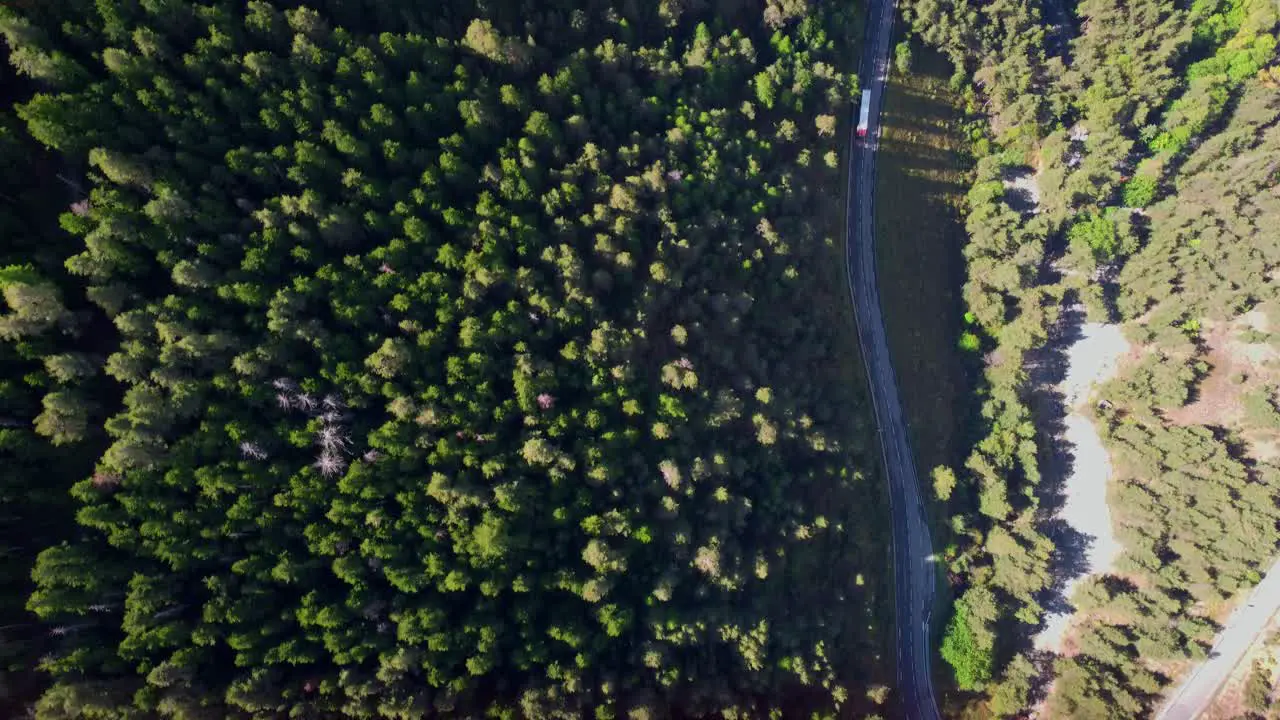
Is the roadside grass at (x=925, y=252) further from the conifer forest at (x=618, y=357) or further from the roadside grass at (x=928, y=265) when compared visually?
the conifer forest at (x=618, y=357)

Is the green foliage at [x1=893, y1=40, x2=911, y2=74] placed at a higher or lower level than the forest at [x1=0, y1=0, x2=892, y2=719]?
higher

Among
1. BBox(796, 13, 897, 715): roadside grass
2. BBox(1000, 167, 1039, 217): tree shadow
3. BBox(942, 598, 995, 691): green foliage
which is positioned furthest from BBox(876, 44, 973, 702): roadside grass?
BBox(1000, 167, 1039, 217): tree shadow

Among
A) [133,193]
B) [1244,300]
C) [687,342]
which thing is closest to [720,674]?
[687,342]

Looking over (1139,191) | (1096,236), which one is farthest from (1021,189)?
(1139,191)

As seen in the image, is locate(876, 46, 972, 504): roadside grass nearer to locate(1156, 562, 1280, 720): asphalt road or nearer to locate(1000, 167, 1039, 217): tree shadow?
locate(1000, 167, 1039, 217): tree shadow

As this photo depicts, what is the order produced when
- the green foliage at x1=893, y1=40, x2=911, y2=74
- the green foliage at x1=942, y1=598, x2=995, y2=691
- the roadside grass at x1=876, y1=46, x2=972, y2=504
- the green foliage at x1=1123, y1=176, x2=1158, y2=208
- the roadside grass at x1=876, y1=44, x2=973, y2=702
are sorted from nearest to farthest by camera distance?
the green foliage at x1=942, y1=598, x2=995, y2=691 < the roadside grass at x1=876, y1=44, x2=973, y2=702 < the roadside grass at x1=876, y1=46, x2=972, y2=504 < the green foliage at x1=893, y1=40, x2=911, y2=74 < the green foliage at x1=1123, y1=176, x2=1158, y2=208
